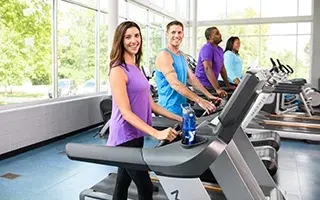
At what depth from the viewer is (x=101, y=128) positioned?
629cm

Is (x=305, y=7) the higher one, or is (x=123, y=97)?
(x=305, y=7)

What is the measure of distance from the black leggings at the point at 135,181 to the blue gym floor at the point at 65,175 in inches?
51.7

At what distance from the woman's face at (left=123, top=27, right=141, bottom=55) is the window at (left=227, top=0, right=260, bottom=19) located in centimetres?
1093

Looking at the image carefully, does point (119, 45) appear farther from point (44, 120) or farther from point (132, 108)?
point (44, 120)

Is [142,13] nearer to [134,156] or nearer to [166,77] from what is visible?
[166,77]

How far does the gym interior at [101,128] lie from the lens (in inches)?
62.9

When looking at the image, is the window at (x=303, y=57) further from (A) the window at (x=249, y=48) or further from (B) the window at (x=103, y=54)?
Result: (B) the window at (x=103, y=54)

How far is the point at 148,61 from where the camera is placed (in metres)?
9.39

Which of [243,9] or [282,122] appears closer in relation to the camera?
[282,122]

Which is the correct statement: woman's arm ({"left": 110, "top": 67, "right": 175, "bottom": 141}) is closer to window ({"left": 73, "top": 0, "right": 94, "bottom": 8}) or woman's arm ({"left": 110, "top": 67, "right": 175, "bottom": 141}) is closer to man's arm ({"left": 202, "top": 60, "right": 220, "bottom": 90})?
man's arm ({"left": 202, "top": 60, "right": 220, "bottom": 90})

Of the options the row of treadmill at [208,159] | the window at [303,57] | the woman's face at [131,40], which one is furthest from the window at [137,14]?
the woman's face at [131,40]

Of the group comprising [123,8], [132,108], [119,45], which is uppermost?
[123,8]

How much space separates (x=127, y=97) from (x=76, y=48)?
191 inches

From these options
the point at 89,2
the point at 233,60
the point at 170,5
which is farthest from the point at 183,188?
the point at 170,5
